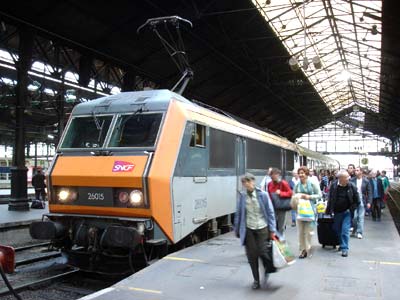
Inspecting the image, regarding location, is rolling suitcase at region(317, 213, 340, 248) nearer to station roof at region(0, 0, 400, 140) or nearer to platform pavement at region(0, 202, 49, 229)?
platform pavement at region(0, 202, 49, 229)

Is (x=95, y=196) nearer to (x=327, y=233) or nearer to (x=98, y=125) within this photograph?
(x=98, y=125)

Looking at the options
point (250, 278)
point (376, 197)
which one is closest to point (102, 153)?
point (250, 278)

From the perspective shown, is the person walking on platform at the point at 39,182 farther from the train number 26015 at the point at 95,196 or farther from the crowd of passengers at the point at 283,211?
the train number 26015 at the point at 95,196

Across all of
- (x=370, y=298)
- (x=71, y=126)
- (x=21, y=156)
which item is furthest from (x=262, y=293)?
(x=21, y=156)

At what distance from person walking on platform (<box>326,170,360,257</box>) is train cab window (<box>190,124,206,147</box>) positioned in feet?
8.46

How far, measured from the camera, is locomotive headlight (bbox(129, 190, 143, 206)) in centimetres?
716

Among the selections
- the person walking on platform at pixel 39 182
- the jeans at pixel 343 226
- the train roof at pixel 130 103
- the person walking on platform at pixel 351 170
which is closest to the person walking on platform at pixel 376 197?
the person walking on platform at pixel 351 170

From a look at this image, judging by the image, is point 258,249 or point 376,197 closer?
point 258,249

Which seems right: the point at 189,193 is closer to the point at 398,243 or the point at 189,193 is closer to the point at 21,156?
the point at 398,243

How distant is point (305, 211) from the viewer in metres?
8.09

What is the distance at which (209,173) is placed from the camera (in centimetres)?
921

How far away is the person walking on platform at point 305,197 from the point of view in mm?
8047

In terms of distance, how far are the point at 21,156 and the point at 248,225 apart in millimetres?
11932

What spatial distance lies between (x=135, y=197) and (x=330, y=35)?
2115 centimetres
